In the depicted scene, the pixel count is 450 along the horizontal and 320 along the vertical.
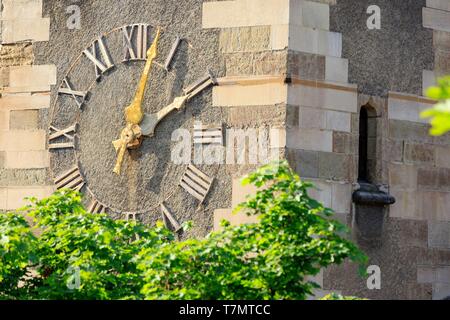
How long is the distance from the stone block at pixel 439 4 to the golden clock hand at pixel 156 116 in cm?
286

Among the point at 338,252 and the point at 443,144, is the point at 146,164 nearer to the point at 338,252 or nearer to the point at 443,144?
the point at 443,144

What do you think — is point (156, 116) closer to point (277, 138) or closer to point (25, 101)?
point (277, 138)

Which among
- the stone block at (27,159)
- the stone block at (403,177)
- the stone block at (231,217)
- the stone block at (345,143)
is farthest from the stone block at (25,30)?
the stone block at (403,177)

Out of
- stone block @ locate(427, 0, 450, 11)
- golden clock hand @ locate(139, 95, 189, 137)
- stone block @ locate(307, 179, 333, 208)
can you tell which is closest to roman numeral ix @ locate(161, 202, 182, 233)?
golden clock hand @ locate(139, 95, 189, 137)

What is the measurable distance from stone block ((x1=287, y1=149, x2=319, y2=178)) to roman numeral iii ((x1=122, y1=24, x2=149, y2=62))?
1948mm

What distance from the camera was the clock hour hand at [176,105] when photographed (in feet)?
46.1

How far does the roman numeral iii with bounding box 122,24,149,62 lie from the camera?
14.5m

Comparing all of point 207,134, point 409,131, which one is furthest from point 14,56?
point 409,131

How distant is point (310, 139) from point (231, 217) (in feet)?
3.54

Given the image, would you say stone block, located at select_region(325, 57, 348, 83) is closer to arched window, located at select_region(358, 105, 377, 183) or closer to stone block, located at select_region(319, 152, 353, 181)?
arched window, located at select_region(358, 105, 377, 183)

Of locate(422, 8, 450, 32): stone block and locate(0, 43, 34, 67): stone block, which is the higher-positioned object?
locate(422, 8, 450, 32): stone block
